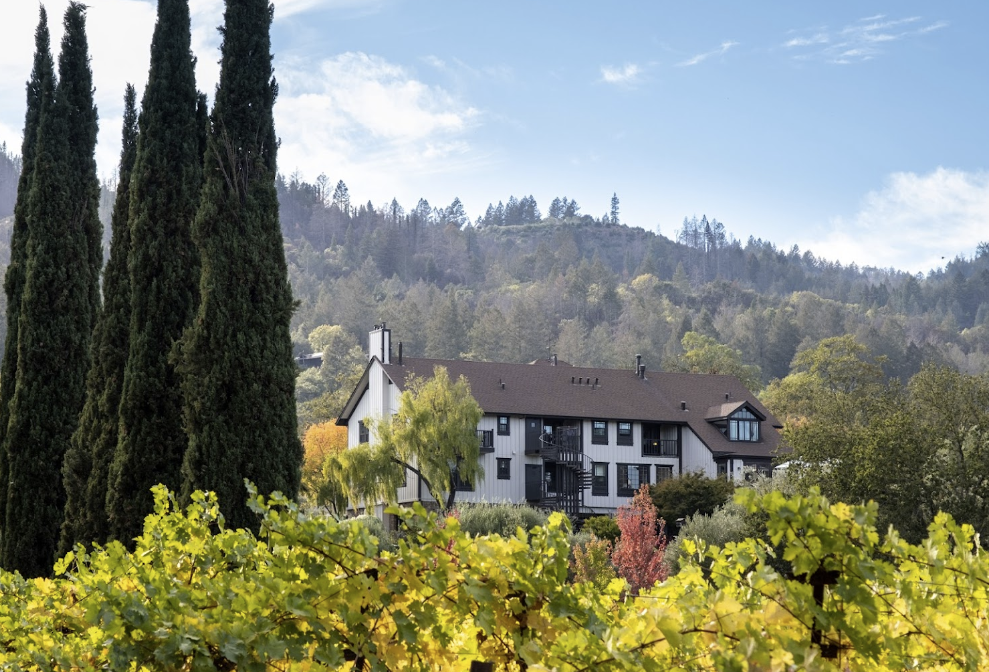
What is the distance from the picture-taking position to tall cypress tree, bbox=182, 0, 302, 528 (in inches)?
653

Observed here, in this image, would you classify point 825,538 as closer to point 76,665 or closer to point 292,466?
point 76,665

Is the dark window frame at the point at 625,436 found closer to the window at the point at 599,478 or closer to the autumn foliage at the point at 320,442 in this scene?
the window at the point at 599,478

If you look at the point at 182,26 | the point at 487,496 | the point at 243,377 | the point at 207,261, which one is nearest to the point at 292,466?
the point at 243,377

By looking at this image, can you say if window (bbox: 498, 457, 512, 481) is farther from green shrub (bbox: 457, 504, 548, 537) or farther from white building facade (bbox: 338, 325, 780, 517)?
green shrub (bbox: 457, 504, 548, 537)

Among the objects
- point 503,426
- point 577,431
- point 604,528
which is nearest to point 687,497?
point 604,528

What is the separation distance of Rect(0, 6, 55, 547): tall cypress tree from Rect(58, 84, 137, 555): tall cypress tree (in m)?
3.03

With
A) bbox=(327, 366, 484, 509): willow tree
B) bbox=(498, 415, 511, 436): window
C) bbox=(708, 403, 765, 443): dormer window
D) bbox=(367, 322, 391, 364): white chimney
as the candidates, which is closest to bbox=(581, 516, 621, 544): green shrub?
bbox=(327, 366, 484, 509): willow tree

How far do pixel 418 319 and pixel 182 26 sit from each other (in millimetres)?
115553

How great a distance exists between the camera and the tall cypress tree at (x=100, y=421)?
59.3 ft

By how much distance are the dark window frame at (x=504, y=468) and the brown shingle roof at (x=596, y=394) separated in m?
2.01

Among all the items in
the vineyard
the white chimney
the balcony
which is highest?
the white chimney

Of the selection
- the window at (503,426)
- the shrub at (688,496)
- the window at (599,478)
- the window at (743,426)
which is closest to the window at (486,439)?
the window at (503,426)

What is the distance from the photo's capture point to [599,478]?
168 feet

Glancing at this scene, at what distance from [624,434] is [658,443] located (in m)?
1.71
